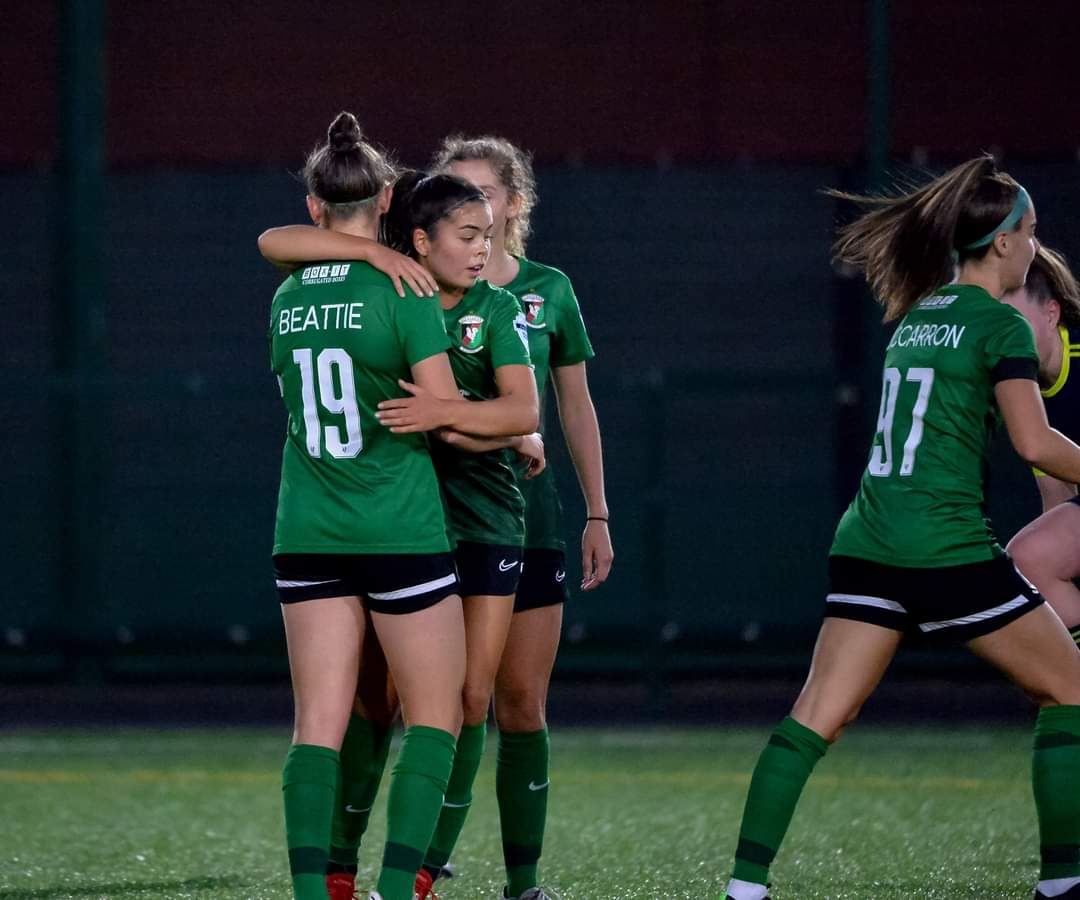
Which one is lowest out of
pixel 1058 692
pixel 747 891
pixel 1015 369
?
pixel 747 891

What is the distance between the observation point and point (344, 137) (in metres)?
4.13

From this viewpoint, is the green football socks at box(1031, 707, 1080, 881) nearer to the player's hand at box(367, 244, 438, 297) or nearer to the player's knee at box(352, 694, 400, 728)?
the player's knee at box(352, 694, 400, 728)

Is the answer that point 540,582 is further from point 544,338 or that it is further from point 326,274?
point 326,274

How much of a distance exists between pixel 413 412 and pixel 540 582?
0.99 meters

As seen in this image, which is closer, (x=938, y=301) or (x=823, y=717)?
(x=823, y=717)

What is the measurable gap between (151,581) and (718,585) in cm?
314

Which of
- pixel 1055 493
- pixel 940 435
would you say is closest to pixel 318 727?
pixel 940 435

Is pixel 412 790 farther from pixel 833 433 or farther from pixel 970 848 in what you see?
pixel 833 433

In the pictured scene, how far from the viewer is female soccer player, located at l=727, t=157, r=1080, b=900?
13.8ft

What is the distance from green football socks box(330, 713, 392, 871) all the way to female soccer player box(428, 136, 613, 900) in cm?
28

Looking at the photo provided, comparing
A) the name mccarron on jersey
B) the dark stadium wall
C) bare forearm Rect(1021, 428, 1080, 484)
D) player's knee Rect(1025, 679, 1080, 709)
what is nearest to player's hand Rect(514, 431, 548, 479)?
the name mccarron on jersey

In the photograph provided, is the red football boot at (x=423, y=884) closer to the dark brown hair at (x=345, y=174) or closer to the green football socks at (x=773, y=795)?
the green football socks at (x=773, y=795)

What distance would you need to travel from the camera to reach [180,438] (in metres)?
10.8

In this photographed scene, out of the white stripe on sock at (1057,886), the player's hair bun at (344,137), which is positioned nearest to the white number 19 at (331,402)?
the player's hair bun at (344,137)
